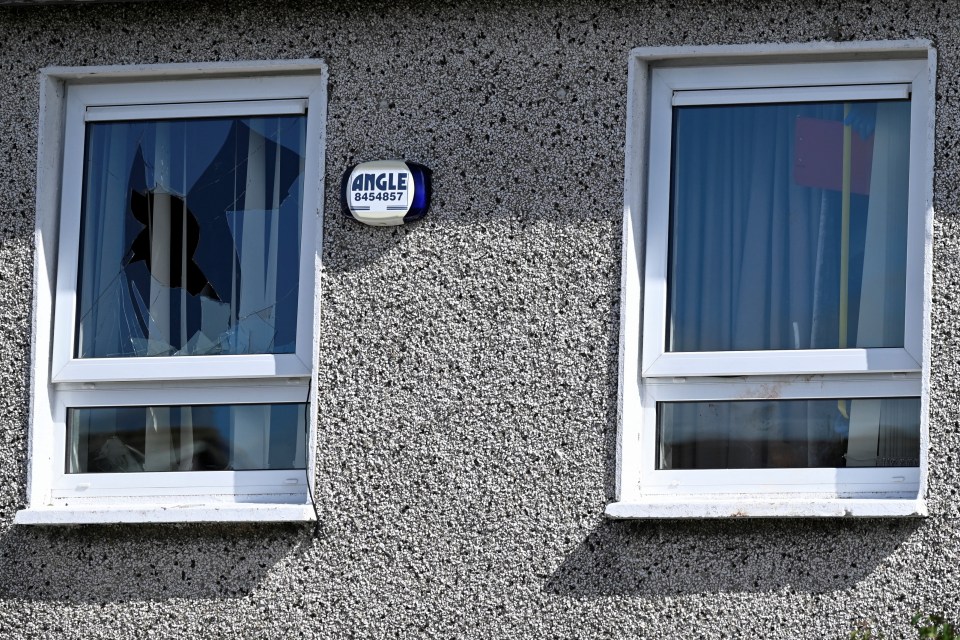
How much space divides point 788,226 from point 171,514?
217 cm

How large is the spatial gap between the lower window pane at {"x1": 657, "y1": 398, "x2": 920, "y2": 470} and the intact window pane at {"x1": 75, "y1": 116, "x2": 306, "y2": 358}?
4.43ft

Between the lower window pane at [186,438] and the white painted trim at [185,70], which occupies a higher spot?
the white painted trim at [185,70]

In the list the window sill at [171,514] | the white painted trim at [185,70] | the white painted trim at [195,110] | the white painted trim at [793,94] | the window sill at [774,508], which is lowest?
the window sill at [171,514]

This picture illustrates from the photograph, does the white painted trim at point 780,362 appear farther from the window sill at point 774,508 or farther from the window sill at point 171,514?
the window sill at point 171,514

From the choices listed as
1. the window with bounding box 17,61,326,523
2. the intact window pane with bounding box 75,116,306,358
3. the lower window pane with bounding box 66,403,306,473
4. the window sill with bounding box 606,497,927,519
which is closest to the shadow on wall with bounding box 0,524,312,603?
the window with bounding box 17,61,326,523

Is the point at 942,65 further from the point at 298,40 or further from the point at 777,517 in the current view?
the point at 298,40

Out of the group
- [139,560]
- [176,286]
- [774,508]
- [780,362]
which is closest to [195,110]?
[176,286]

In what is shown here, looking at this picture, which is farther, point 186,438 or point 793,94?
point 186,438

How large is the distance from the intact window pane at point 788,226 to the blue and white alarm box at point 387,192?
0.82 meters

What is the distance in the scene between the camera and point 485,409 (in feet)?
17.5

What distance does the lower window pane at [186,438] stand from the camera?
5.61 meters

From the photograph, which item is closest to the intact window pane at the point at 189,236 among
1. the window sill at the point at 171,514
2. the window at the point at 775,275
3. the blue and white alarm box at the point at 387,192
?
the blue and white alarm box at the point at 387,192

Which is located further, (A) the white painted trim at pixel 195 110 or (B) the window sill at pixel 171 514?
(A) the white painted trim at pixel 195 110

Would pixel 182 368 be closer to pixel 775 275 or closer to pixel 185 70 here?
pixel 185 70
